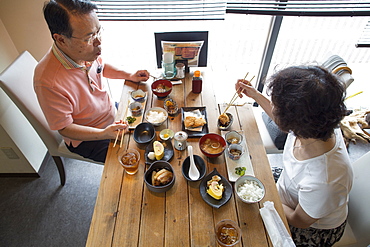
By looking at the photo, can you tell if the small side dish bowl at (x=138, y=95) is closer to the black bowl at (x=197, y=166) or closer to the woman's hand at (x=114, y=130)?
the woman's hand at (x=114, y=130)

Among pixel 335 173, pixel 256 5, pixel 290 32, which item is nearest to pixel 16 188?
pixel 335 173

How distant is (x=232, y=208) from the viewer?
1216mm

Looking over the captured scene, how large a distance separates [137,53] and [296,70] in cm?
211

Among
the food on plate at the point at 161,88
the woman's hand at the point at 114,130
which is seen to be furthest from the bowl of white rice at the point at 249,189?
the food on plate at the point at 161,88

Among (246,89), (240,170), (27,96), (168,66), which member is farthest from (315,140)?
(27,96)

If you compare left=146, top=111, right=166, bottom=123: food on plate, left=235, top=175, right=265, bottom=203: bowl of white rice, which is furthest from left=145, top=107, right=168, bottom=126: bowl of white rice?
left=235, top=175, right=265, bottom=203: bowl of white rice

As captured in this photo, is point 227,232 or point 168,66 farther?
point 168,66

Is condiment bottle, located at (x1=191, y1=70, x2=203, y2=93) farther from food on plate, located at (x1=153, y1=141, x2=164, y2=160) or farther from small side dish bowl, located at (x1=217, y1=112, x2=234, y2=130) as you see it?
food on plate, located at (x1=153, y1=141, x2=164, y2=160)

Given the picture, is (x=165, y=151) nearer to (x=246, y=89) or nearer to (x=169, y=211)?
(x=169, y=211)

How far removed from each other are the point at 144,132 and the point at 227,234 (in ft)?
2.66

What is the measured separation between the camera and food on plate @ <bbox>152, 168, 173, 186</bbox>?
1265 millimetres

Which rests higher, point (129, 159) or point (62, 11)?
point (62, 11)

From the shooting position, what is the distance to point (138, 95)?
1812 millimetres

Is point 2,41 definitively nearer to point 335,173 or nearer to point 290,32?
point 335,173
